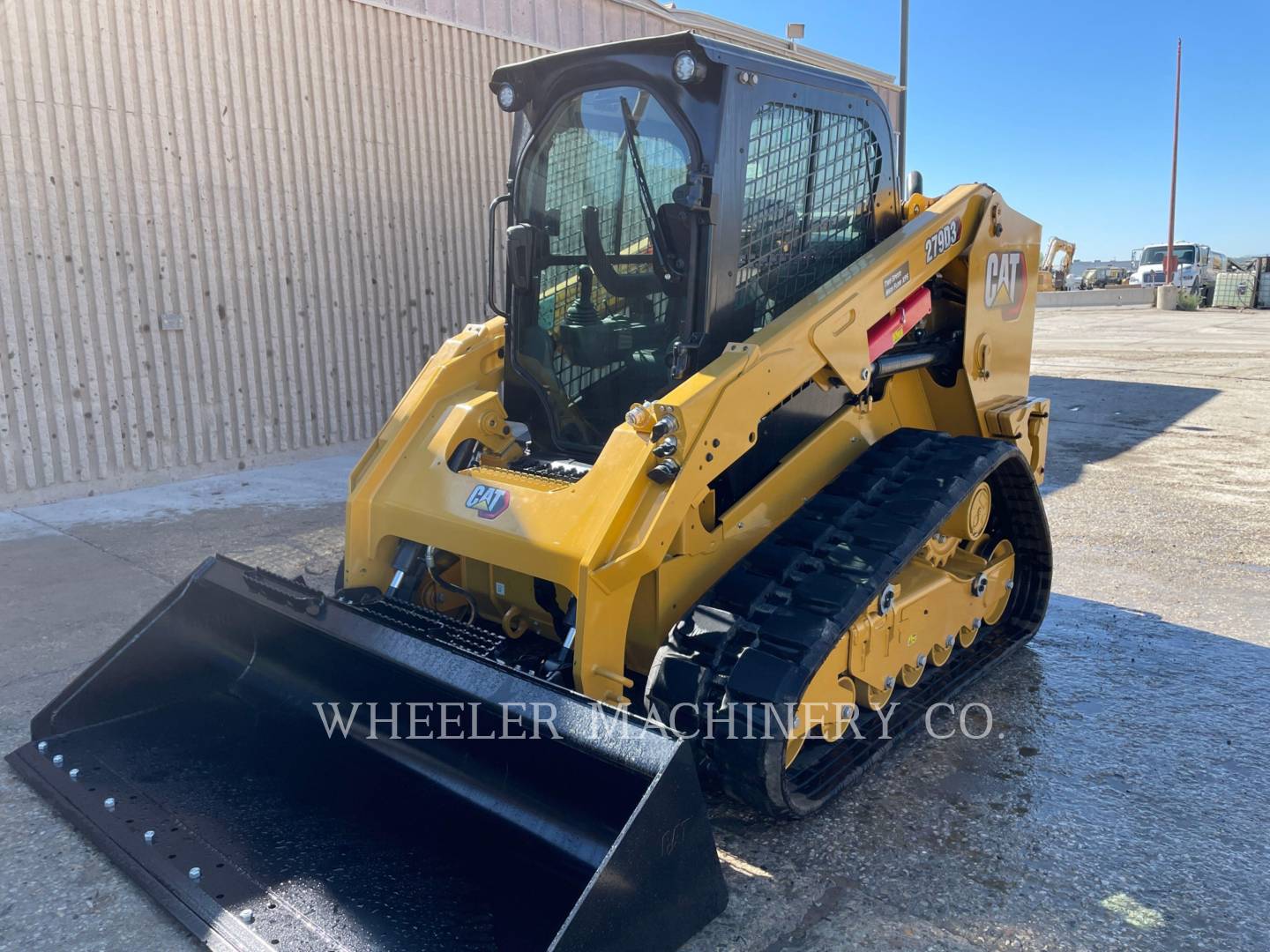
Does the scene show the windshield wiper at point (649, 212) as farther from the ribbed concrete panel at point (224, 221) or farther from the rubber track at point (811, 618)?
the ribbed concrete panel at point (224, 221)

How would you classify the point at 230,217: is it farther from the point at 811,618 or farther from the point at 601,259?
the point at 811,618

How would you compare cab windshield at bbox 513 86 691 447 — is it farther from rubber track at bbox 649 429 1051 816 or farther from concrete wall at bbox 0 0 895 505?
concrete wall at bbox 0 0 895 505

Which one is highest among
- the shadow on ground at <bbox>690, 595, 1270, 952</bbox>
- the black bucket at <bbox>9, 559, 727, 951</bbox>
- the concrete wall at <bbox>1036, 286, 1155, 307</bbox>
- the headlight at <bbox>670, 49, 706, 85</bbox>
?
the headlight at <bbox>670, 49, 706, 85</bbox>

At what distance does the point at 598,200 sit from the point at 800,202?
2.44 feet

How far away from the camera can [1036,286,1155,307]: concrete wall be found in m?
33.0

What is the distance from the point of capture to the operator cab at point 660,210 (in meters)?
3.22

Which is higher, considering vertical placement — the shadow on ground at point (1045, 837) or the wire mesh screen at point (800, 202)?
the wire mesh screen at point (800, 202)

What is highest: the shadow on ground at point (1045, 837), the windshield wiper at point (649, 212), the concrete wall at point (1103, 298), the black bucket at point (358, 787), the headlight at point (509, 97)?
the headlight at point (509, 97)

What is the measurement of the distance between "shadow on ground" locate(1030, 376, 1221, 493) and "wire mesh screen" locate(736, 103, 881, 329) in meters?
4.31

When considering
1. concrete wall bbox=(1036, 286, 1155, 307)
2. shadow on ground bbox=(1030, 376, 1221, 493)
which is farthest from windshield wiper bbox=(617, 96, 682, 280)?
concrete wall bbox=(1036, 286, 1155, 307)

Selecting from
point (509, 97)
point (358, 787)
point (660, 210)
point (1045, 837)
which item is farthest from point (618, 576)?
point (509, 97)

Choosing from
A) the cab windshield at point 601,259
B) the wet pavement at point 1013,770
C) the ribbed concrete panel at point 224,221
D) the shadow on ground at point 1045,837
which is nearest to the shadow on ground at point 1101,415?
the wet pavement at point 1013,770

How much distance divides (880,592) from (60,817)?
2620mm

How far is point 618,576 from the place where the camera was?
9.29 ft
